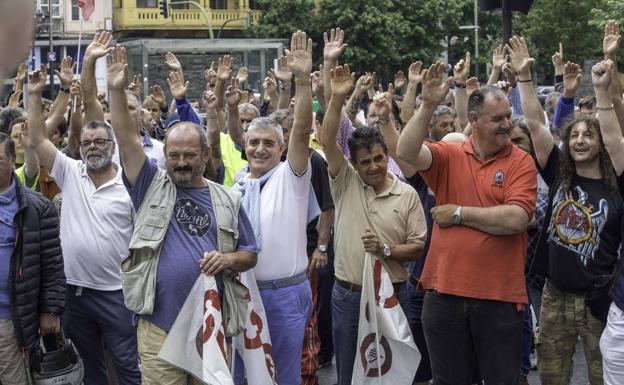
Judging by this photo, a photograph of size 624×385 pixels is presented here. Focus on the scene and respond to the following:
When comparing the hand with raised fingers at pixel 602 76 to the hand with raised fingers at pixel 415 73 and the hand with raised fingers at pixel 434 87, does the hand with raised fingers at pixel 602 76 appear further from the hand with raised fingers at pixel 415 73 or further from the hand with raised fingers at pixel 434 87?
the hand with raised fingers at pixel 415 73

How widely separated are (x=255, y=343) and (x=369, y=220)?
3.64 ft

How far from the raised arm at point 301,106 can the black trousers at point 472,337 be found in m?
1.12

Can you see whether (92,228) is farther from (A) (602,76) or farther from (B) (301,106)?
(A) (602,76)

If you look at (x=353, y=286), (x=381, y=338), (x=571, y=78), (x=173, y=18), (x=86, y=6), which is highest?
(x=173, y=18)

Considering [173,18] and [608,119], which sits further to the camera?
[173,18]

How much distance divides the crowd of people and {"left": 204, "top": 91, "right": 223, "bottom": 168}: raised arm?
43.3 inches

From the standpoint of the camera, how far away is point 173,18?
57500mm

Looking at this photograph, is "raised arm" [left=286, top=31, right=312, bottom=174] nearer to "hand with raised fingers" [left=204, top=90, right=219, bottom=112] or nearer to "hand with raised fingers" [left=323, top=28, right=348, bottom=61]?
"hand with raised fingers" [left=323, top=28, right=348, bottom=61]

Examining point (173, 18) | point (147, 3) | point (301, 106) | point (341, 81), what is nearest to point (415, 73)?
point (341, 81)

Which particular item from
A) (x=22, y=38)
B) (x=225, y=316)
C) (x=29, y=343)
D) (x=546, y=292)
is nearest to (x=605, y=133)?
(x=546, y=292)

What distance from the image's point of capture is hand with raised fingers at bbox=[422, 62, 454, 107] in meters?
4.94

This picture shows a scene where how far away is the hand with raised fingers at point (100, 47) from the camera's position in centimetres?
543

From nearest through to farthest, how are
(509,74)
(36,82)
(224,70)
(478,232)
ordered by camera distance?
(478,232)
(36,82)
(224,70)
(509,74)

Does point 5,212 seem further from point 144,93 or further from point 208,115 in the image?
point 144,93
